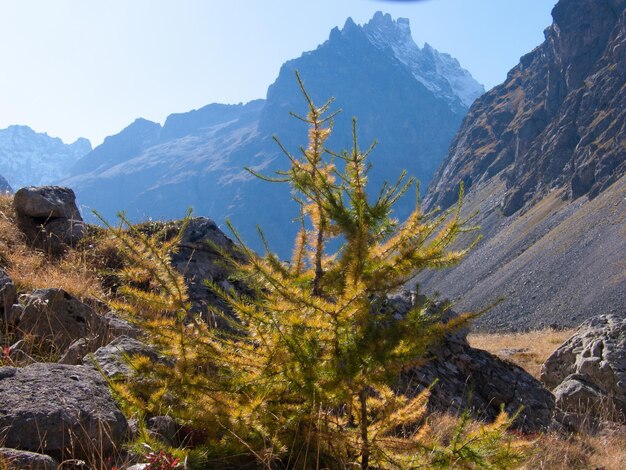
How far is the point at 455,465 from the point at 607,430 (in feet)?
20.1

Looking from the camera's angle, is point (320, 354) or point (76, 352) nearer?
point (320, 354)

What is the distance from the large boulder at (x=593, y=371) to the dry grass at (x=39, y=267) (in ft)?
27.9

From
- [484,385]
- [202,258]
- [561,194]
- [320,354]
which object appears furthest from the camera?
[561,194]

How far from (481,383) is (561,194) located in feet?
432

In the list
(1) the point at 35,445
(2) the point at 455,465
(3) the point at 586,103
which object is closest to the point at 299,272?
(2) the point at 455,465

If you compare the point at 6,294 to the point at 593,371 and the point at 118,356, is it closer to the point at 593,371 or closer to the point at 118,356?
the point at 118,356

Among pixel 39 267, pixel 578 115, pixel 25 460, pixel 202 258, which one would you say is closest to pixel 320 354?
pixel 25 460

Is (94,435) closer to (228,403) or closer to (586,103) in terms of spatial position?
(228,403)

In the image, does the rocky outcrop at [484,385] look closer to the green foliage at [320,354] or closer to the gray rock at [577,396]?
the gray rock at [577,396]

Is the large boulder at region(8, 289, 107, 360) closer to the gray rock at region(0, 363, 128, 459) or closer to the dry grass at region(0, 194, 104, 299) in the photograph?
the dry grass at region(0, 194, 104, 299)

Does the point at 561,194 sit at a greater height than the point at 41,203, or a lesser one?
lesser

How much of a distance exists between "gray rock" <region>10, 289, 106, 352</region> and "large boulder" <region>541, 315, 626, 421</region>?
8.21m

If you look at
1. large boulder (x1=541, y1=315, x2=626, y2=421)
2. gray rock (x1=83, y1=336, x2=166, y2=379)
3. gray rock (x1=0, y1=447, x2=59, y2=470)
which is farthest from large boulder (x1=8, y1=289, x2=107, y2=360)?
large boulder (x1=541, y1=315, x2=626, y2=421)

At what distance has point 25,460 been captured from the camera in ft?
9.08
